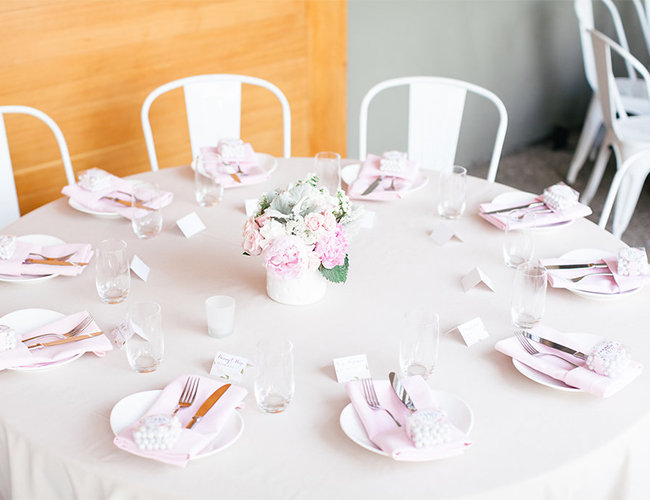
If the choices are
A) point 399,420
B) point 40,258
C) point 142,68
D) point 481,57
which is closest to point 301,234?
point 399,420

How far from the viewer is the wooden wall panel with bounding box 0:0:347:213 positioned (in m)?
2.84

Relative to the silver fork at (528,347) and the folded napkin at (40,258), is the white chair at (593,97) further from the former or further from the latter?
the folded napkin at (40,258)

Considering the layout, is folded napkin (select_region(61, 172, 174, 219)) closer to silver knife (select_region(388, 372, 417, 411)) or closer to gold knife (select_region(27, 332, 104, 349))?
gold knife (select_region(27, 332, 104, 349))

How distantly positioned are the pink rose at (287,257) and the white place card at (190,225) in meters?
0.52

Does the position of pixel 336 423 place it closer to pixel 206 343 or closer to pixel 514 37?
pixel 206 343

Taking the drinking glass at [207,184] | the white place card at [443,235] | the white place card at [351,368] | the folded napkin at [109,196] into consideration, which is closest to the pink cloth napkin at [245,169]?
the drinking glass at [207,184]

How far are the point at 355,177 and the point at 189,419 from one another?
4.11 feet

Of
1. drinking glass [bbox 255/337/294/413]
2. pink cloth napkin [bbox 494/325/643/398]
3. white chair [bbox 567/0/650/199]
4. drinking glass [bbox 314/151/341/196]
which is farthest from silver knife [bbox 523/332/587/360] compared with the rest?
white chair [bbox 567/0/650/199]

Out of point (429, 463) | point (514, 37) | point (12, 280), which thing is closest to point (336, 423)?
point (429, 463)

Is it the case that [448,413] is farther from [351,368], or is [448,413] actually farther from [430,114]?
[430,114]

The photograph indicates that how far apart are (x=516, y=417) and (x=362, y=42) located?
285cm

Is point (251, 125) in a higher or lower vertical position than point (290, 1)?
lower

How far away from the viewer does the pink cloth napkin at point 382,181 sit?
229cm

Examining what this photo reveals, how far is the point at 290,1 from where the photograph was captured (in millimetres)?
3592
